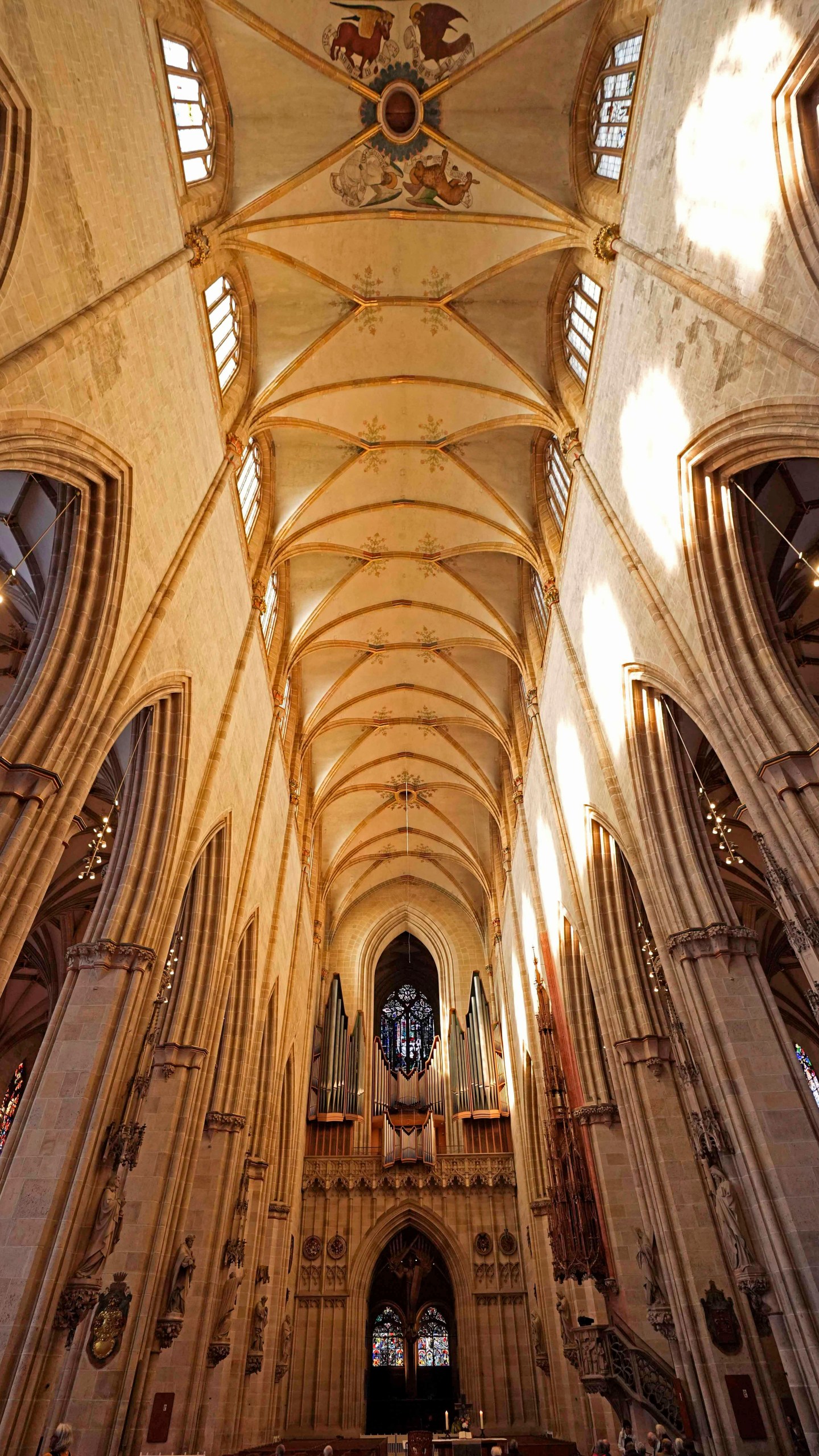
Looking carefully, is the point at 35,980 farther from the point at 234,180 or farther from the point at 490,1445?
the point at 234,180

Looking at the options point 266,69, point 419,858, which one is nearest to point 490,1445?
point 419,858

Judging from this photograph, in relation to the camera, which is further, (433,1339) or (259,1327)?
(433,1339)

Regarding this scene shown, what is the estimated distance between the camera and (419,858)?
2852cm

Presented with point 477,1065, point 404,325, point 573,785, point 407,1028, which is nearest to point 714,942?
point 573,785

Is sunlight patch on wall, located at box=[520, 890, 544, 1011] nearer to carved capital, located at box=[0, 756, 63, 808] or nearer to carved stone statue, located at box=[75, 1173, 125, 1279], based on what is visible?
carved stone statue, located at box=[75, 1173, 125, 1279]

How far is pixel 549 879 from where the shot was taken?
17562 mm

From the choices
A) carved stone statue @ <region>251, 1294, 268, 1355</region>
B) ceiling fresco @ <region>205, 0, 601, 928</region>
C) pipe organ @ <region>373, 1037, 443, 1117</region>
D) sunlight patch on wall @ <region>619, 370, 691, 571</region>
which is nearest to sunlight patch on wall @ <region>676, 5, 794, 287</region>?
sunlight patch on wall @ <region>619, 370, 691, 571</region>

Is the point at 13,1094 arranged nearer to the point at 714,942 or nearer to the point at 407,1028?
the point at 407,1028

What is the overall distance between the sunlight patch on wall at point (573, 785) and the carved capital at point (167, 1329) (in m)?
8.58

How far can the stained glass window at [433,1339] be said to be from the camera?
906 inches

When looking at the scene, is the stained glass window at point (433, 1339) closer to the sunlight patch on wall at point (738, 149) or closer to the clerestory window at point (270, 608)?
the clerestory window at point (270, 608)

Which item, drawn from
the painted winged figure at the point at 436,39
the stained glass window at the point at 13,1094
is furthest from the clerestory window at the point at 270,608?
the stained glass window at the point at 13,1094

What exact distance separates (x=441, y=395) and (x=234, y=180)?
520 cm

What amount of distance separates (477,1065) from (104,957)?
16992 millimetres
